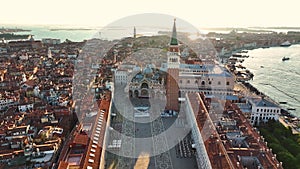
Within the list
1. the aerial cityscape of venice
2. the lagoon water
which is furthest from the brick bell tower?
the lagoon water

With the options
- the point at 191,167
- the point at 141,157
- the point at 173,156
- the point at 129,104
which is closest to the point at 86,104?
the point at 129,104

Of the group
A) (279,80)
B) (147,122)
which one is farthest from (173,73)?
(279,80)

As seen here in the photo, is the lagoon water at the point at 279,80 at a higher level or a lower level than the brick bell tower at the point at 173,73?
lower

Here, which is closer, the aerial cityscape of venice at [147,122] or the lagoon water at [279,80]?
the aerial cityscape of venice at [147,122]

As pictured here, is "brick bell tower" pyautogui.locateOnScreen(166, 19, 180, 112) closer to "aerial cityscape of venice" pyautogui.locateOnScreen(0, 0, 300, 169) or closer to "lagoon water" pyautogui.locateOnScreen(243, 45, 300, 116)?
"aerial cityscape of venice" pyautogui.locateOnScreen(0, 0, 300, 169)

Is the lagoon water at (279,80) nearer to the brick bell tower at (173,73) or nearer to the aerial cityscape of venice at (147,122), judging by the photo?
the aerial cityscape of venice at (147,122)

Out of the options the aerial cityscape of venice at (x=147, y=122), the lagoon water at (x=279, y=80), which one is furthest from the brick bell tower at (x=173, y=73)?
the lagoon water at (x=279, y=80)

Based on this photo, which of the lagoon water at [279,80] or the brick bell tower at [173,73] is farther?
the lagoon water at [279,80]

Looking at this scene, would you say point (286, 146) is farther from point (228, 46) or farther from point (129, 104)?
point (228, 46)
